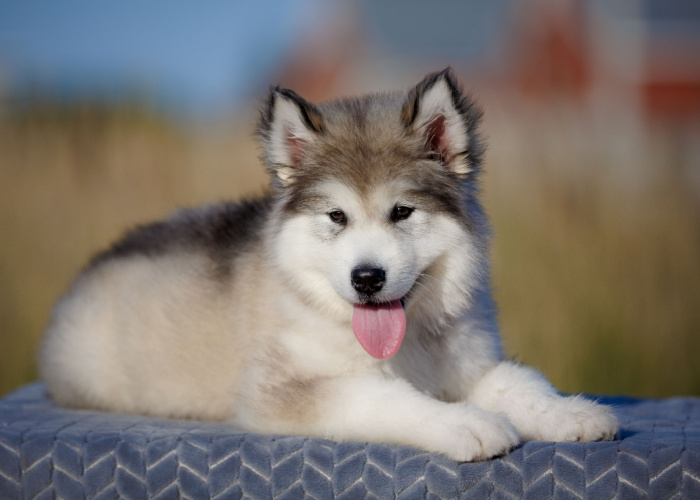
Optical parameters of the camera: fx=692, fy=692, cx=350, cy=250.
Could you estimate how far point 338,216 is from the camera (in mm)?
2830

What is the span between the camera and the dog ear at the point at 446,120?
2852 mm

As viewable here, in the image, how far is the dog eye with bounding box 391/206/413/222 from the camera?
279 centimetres

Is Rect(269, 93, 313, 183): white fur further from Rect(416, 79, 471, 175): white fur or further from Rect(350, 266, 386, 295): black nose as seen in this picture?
Rect(350, 266, 386, 295): black nose

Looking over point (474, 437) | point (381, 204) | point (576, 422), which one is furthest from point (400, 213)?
point (576, 422)

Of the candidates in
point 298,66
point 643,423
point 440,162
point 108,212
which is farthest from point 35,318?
point 298,66

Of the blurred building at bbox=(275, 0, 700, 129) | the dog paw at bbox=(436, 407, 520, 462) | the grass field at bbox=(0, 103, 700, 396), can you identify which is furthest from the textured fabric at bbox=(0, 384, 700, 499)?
the blurred building at bbox=(275, 0, 700, 129)

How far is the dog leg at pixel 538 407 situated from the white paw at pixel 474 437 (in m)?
0.22

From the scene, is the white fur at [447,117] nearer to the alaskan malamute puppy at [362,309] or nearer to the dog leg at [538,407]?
the alaskan malamute puppy at [362,309]

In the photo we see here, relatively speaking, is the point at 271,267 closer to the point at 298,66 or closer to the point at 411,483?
→ the point at 411,483

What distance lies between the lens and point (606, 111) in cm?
657

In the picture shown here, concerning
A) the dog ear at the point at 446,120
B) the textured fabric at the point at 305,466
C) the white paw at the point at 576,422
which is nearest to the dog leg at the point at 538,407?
the white paw at the point at 576,422

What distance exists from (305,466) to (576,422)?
103cm

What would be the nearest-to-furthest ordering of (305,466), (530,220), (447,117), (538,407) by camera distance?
(305,466)
(538,407)
(447,117)
(530,220)

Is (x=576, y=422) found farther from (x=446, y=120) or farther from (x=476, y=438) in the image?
(x=446, y=120)
